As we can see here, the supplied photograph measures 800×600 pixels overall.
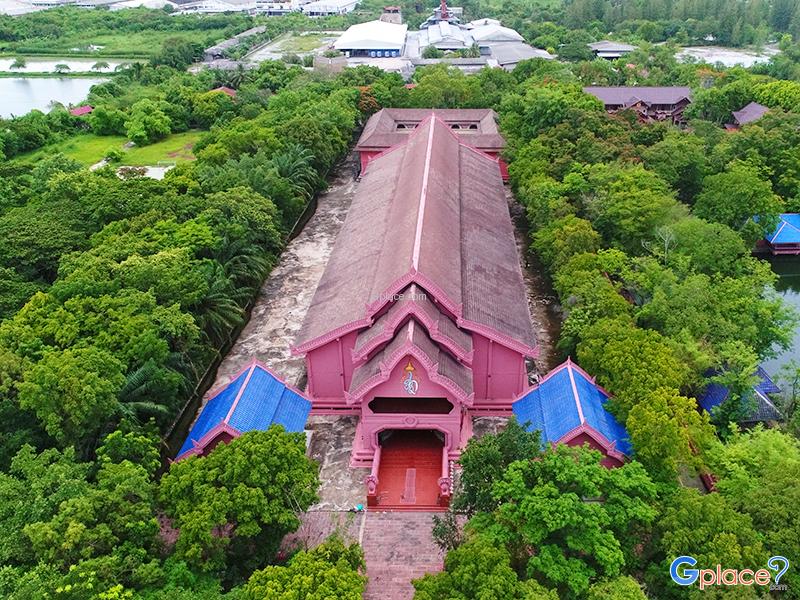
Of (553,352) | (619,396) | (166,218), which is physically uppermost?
(166,218)

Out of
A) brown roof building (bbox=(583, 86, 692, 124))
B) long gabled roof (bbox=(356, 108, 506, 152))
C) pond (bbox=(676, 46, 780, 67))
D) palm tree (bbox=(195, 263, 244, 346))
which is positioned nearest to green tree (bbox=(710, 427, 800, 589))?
palm tree (bbox=(195, 263, 244, 346))

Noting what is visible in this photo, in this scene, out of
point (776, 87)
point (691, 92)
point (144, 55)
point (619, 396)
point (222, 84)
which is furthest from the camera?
point (144, 55)

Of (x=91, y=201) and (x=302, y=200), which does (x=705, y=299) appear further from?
(x=91, y=201)

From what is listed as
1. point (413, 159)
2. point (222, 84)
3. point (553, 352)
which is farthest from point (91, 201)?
point (222, 84)

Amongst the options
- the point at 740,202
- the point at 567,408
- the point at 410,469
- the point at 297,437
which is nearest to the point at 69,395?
the point at 297,437

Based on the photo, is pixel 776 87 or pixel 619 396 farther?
pixel 776 87
